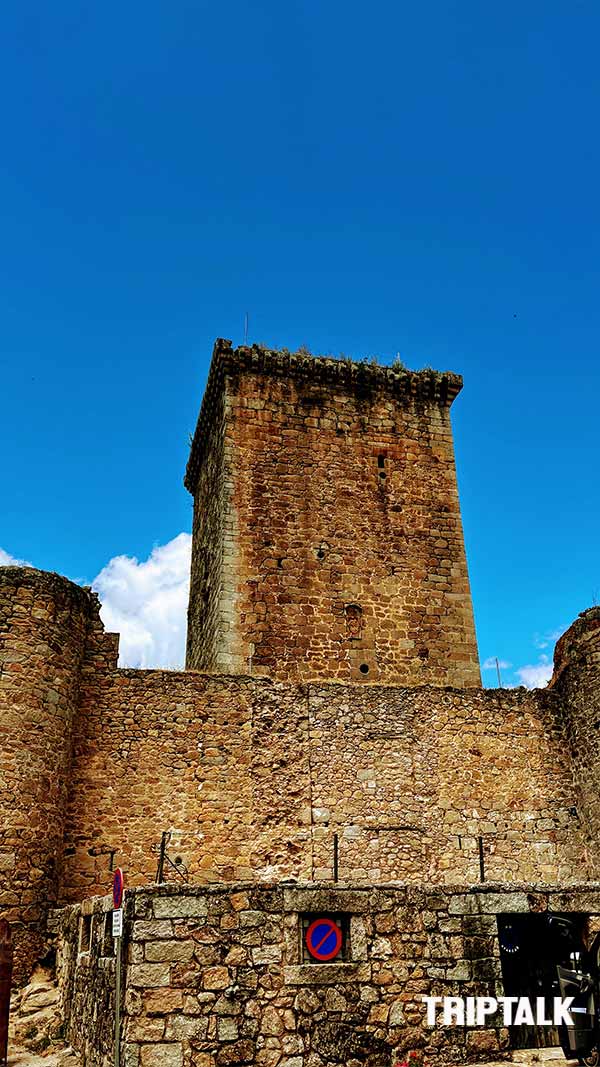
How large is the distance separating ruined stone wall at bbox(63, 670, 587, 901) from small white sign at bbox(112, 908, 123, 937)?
5.07m

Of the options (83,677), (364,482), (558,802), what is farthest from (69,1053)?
(364,482)

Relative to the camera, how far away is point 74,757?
11781 millimetres

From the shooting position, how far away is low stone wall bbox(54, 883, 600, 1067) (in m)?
6.41

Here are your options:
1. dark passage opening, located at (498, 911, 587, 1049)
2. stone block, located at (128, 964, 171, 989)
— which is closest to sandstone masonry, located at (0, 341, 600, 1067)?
stone block, located at (128, 964, 171, 989)

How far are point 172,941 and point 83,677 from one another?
6.19 metres

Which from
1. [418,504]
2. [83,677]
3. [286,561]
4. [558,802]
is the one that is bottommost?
[558,802]

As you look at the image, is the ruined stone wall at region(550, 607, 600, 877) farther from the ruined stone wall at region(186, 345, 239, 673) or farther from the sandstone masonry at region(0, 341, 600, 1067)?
the ruined stone wall at region(186, 345, 239, 673)

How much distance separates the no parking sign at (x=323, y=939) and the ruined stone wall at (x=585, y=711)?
7262mm

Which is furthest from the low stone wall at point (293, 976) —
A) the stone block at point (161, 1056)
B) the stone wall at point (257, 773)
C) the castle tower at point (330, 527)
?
the castle tower at point (330, 527)

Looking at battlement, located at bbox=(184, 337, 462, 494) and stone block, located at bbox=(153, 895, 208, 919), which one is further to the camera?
battlement, located at bbox=(184, 337, 462, 494)

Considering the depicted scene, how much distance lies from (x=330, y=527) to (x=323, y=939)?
10.8 meters

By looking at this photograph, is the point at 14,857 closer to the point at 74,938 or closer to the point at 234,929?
the point at 74,938

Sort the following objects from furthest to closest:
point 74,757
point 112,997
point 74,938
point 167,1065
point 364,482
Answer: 1. point 364,482
2. point 74,757
3. point 74,938
4. point 112,997
5. point 167,1065

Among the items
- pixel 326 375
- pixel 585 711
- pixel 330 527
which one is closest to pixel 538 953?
pixel 585 711
